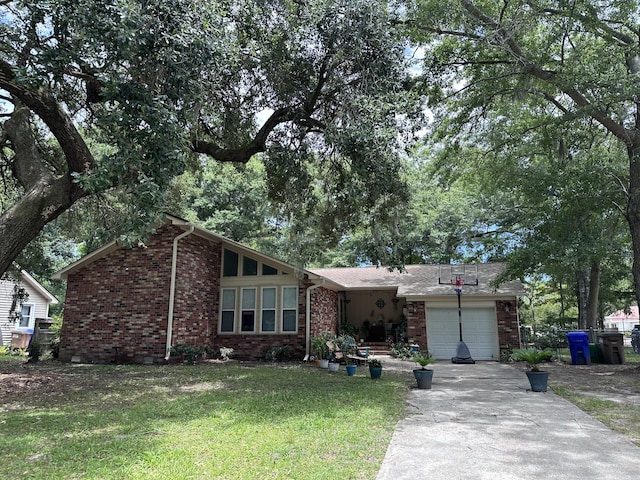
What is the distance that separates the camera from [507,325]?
51.4 ft

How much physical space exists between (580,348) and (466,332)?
11.8 feet

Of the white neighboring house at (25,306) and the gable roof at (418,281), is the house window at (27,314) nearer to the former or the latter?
the white neighboring house at (25,306)

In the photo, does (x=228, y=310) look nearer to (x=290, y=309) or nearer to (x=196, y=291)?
(x=196, y=291)

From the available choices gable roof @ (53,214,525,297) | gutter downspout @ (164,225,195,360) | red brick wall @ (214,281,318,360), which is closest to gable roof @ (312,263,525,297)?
gable roof @ (53,214,525,297)

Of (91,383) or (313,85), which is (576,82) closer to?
(313,85)

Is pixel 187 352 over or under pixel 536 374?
over

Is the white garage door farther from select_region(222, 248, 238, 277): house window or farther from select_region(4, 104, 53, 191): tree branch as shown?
select_region(4, 104, 53, 191): tree branch

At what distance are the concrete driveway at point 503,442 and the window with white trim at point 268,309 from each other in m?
7.13

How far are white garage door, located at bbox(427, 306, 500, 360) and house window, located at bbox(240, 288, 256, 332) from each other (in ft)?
21.4

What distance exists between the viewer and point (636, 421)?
20.5 feet

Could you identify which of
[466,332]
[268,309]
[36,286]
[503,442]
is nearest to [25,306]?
[36,286]

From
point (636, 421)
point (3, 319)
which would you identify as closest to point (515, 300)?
point (636, 421)

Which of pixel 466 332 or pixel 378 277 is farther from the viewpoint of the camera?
pixel 378 277

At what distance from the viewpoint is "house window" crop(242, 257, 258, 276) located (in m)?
15.0
